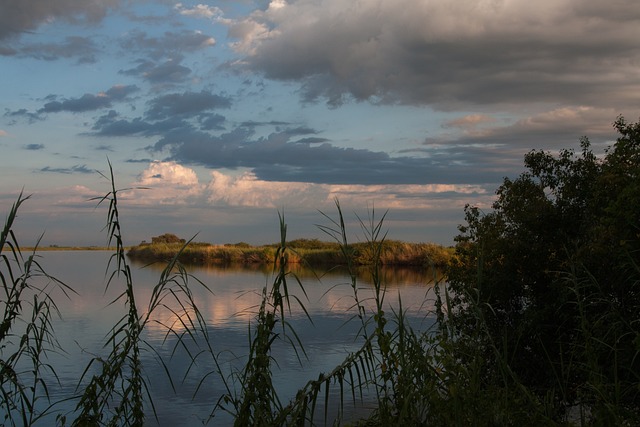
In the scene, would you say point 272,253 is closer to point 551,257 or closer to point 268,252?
point 268,252

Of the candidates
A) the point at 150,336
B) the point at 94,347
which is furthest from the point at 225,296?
the point at 94,347

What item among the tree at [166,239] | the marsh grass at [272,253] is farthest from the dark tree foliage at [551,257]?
the tree at [166,239]

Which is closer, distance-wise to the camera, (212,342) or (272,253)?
(212,342)

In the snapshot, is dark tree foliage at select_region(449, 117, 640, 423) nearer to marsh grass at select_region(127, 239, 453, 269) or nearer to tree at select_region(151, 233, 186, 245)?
marsh grass at select_region(127, 239, 453, 269)

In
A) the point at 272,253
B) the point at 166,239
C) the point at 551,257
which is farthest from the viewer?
the point at 166,239

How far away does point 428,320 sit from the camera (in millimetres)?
13523

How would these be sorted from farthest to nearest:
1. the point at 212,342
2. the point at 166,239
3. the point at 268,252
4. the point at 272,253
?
the point at 166,239
the point at 268,252
the point at 272,253
the point at 212,342

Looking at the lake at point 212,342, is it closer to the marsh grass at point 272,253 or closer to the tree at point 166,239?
the marsh grass at point 272,253

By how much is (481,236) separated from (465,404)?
5.24 metres

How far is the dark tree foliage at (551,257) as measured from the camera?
22.6 ft

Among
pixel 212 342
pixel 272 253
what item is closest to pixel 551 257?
pixel 212 342

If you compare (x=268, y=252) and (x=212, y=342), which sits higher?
(x=268, y=252)

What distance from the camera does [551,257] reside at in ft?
26.5

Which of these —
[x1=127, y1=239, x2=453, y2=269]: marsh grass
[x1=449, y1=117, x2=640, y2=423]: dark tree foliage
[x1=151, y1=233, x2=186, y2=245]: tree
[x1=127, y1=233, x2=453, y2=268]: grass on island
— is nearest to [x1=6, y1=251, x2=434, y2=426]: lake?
[x1=449, y1=117, x2=640, y2=423]: dark tree foliage
